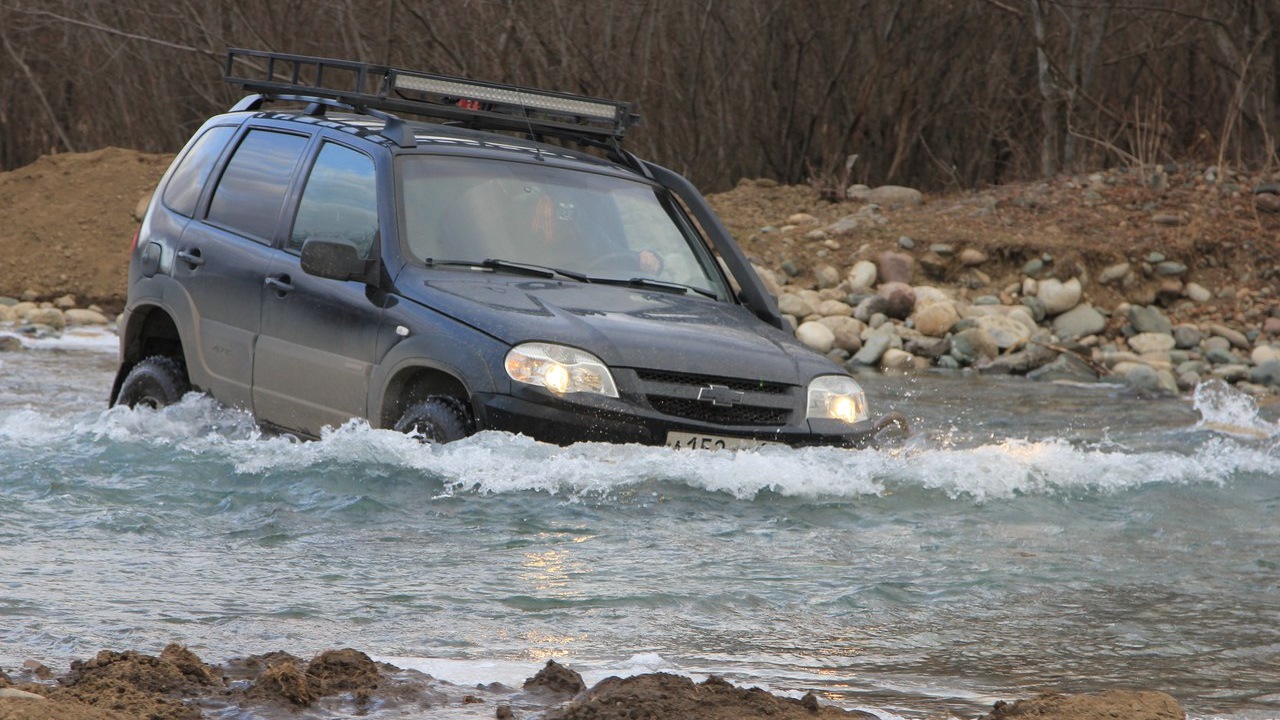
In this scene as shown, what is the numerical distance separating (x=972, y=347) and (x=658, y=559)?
32.9 feet

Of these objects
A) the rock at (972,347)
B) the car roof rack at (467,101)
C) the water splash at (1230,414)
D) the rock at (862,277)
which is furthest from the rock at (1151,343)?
the car roof rack at (467,101)

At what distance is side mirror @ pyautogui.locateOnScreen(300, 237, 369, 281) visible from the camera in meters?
6.93

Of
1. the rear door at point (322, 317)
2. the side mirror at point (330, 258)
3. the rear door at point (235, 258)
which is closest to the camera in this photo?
the side mirror at point (330, 258)

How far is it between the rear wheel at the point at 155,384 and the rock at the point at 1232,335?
11.1m

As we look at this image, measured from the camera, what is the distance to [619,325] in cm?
676

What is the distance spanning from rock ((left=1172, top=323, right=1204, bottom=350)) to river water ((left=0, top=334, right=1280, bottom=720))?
25.0ft

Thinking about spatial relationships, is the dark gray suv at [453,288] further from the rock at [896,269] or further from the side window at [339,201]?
the rock at [896,269]

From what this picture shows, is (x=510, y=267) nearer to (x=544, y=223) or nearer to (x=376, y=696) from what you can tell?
(x=544, y=223)

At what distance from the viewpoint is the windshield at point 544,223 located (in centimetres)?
732

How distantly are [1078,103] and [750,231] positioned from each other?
543 centimetres

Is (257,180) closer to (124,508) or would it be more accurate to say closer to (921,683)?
(124,508)

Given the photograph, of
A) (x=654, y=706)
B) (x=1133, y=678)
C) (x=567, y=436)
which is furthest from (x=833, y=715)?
(x=567, y=436)

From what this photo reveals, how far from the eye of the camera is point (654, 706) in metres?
3.92

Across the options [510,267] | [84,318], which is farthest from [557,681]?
[84,318]
